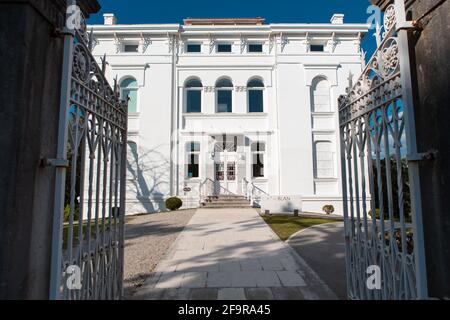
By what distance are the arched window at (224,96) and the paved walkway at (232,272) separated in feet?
37.1

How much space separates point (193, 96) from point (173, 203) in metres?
6.96

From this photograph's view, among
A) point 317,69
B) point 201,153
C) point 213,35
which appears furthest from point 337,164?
point 213,35

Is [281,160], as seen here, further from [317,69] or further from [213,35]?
[213,35]

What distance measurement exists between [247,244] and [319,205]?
1090cm

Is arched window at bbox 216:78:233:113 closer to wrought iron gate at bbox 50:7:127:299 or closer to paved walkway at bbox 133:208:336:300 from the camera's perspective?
paved walkway at bbox 133:208:336:300

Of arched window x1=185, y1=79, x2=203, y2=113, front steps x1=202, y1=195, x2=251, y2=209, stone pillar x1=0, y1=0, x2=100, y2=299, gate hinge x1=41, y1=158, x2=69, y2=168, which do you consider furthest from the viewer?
arched window x1=185, y1=79, x2=203, y2=113

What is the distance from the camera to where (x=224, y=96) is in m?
18.4

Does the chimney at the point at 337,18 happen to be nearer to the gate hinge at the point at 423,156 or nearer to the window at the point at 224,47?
the window at the point at 224,47

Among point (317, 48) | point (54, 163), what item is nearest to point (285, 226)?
point (54, 163)

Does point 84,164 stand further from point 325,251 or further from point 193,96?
point 193,96

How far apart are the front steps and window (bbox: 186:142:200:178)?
6.04 feet

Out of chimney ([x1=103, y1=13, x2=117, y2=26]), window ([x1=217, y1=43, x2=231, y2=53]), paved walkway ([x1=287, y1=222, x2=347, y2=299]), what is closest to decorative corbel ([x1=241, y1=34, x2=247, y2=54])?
window ([x1=217, y1=43, x2=231, y2=53])

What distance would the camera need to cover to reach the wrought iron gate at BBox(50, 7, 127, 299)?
2.30m

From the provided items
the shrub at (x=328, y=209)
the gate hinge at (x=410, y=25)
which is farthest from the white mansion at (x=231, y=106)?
the gate hinge at (x=410, y=25)
